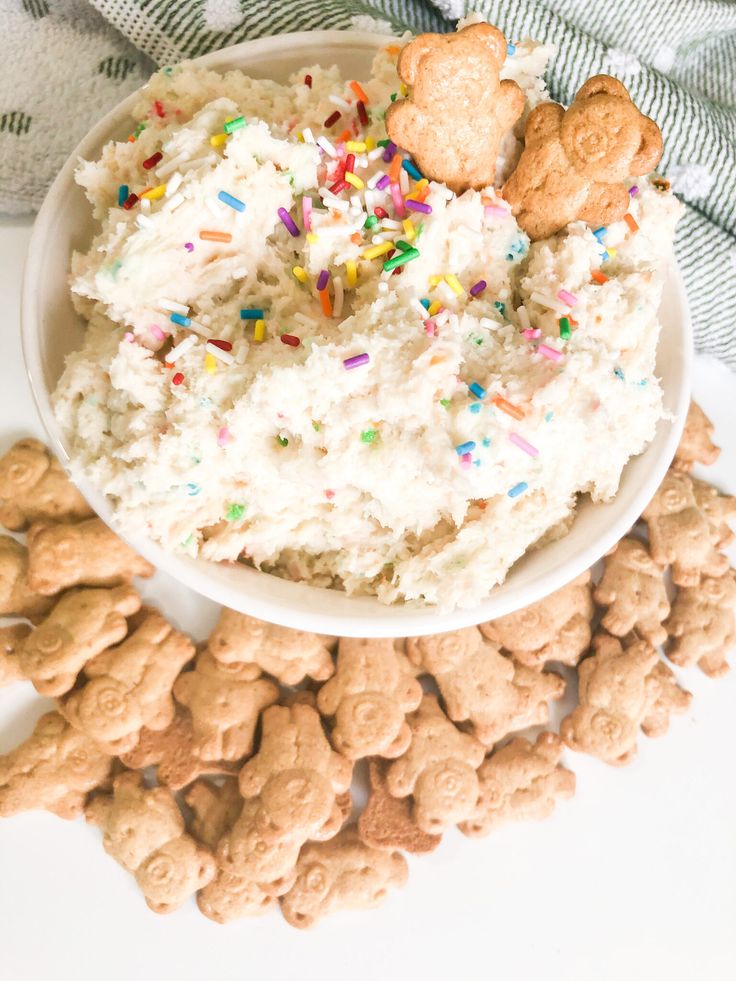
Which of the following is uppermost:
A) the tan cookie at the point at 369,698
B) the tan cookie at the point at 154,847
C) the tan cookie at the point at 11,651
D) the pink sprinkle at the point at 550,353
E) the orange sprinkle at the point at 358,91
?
the orange sprinkle at the point at 358,91

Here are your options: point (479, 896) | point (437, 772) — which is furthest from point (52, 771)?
point (479, 896)

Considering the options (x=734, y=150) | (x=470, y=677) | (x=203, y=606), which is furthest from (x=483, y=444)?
(x=734, y=150)

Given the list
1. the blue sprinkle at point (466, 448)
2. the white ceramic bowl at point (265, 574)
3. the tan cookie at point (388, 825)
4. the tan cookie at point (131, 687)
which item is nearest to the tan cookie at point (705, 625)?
the white ceramic bowl at point (265, 574)

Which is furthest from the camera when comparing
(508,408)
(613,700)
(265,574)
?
(613,700)

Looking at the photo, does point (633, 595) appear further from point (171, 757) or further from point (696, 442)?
point (171, 757)

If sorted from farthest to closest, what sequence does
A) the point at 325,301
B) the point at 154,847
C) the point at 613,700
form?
the point at 613,700 → the point at 154,847 → the point at 325,301

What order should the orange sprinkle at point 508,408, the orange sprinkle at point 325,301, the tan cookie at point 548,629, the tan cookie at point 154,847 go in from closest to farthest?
the orange sprinkle at point 508,408
the orange sprinkle at point 325,301
the tan cookie at point 154,847
the tan cookie at point 548,629

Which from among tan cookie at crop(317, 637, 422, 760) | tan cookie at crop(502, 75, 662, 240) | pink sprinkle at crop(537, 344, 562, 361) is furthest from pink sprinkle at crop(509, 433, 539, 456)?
tan cookie at crop(317, 637, 422, 760)

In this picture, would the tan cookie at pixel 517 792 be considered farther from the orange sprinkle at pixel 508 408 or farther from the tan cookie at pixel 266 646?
the orange sprinkle at pixel 508 408
